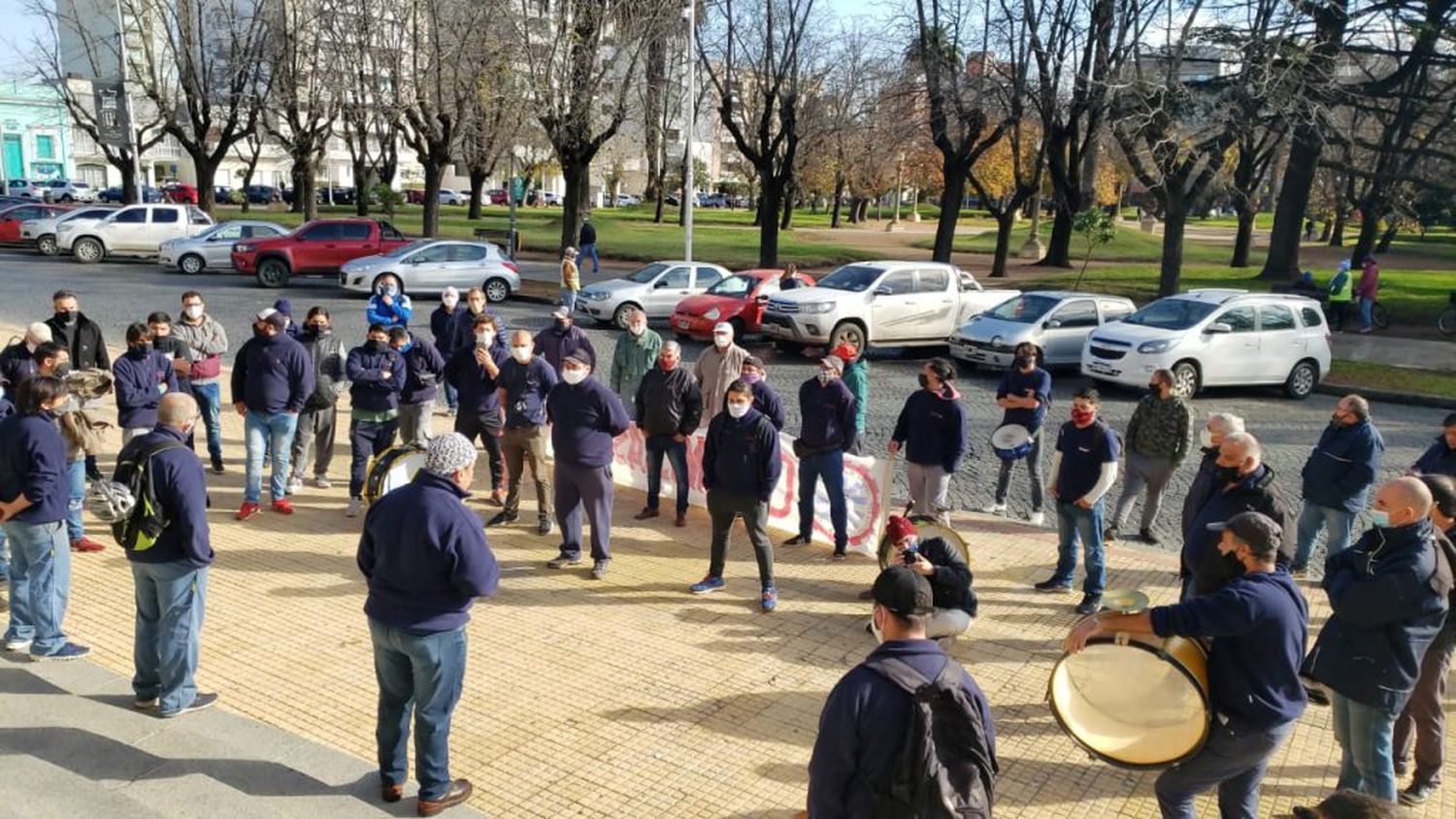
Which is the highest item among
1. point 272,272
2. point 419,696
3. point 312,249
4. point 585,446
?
point 312,249

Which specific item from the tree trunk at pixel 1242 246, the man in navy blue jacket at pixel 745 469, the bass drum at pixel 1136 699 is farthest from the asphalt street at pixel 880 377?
the tree trunk at pixel 1242 246

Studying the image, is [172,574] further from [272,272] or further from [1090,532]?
[272,272]

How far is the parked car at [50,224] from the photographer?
3158cm

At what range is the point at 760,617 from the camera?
777cm

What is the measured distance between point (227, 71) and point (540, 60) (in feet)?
59.9

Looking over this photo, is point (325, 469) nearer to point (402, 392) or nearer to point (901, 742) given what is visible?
point (402, 392)

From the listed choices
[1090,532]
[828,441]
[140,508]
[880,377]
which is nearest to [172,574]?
[140,508]

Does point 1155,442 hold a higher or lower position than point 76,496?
higher

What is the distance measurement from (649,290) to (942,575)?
17065 mm

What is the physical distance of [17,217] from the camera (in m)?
34.5

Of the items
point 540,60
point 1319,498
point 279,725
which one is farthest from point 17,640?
point 540,60

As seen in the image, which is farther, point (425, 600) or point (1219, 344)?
point (1219, 344)

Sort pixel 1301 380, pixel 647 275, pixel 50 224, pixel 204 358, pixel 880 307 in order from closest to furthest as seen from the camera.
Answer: pixel 204 358 → pixel 1301 380 → pixel 880 307 → pixel 647 275 → pixel 50 224

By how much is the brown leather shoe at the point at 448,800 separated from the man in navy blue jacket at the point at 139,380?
5.49 metres
